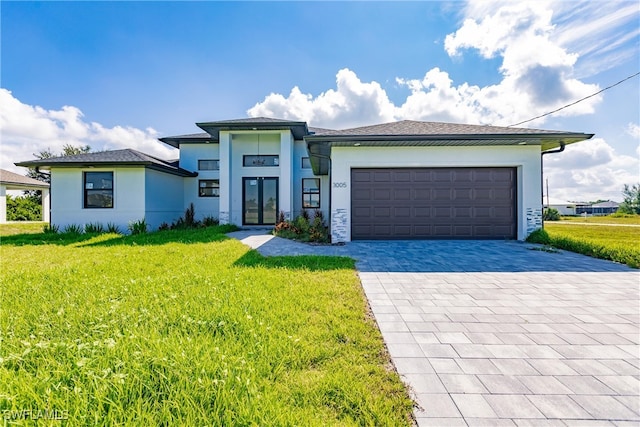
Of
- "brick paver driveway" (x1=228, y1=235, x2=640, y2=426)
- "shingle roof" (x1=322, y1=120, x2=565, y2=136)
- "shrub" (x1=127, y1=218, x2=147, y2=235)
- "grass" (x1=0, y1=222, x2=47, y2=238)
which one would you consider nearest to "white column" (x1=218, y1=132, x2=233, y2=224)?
"shrub" (x1=127, y1=218, x2=147, y2=235)

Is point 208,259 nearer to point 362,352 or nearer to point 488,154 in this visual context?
point 362,352

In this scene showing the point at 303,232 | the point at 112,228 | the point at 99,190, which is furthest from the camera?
the point at 99,190

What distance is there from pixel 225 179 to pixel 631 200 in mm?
48455

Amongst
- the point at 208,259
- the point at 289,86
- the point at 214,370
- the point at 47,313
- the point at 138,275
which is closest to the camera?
the point at 214,370

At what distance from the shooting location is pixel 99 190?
1102cm

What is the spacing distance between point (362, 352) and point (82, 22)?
42.0 feet

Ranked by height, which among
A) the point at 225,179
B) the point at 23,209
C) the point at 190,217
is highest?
the point at 225,179

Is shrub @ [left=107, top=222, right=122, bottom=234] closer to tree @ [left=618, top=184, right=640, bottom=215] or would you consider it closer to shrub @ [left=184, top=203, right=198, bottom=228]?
shrub @ [left=184, top=203, right=198, bottom=228]

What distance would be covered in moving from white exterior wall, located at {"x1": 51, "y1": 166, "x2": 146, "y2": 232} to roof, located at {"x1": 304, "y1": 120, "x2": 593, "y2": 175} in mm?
7574

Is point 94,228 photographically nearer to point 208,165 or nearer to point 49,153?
point 208,165

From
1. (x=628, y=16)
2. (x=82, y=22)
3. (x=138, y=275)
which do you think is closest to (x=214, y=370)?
(x=138, y=275)

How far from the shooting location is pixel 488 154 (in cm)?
838

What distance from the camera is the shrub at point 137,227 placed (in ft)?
Answer: 34.7
